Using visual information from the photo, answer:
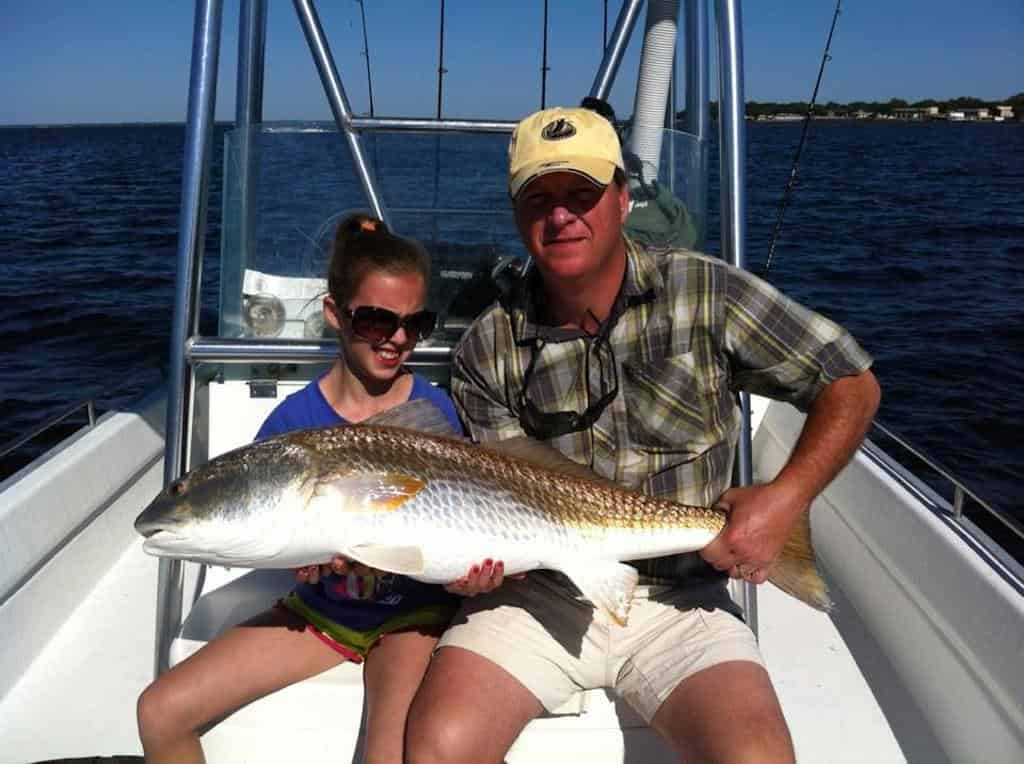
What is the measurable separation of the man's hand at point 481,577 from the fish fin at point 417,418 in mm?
450

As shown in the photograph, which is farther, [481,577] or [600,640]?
[600,640]

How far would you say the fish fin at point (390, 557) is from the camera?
7.69 feet

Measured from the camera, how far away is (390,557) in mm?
2357

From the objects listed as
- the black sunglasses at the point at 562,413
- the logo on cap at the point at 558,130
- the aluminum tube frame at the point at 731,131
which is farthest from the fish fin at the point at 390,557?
the aluminum tube frame at the point at 731,131

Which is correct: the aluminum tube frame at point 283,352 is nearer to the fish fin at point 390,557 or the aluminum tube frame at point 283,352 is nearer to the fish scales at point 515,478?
the fish scales at point 515,478

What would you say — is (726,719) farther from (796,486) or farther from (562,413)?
(562,413)

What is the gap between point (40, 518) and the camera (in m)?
3.42

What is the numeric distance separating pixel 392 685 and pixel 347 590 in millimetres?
336

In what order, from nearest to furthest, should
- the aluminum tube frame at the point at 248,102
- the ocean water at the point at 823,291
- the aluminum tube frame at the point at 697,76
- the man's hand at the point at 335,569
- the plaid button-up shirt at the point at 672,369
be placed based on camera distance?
the man's hand at the point at 335,569, the plaid button-up shirt at the point at 672,369, the aluminum tube frame at the point at 248,102, the aluminum tube frame at the point at 697,76, the ocean water at the point at 823,291

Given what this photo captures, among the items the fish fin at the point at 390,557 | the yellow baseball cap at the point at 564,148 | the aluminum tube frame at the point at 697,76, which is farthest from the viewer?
the aluminum tube frame at the point at 697,76

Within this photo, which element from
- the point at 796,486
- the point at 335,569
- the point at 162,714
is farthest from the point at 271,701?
the point at 796,486

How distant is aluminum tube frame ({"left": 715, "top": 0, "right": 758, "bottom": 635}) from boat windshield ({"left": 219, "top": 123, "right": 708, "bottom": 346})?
1.67 ft

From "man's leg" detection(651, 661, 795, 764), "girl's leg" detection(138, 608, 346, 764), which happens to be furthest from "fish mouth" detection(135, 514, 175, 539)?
"man's leg" detection(651, 661, 795, 764)

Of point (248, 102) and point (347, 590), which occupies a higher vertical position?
point (248, 102)
